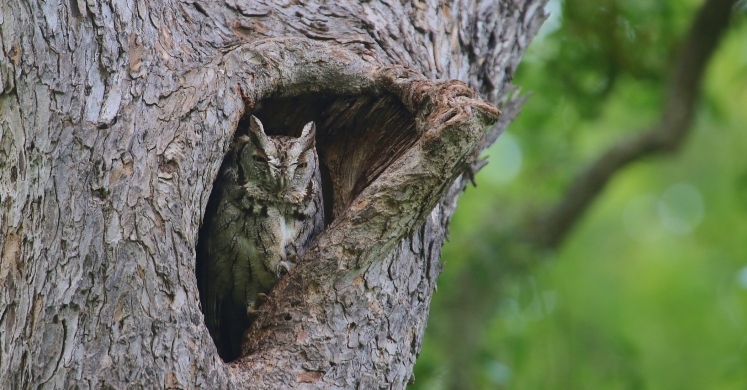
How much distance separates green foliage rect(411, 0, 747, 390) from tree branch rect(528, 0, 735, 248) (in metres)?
0.17

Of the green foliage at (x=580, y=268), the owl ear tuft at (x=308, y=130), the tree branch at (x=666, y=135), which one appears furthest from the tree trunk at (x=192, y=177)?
the tree branch at (x=666, y=135)

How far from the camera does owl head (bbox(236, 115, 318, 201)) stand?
9.38ft

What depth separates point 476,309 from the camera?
5.55 meters

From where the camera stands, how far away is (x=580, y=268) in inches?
279

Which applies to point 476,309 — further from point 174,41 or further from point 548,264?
point 174,41

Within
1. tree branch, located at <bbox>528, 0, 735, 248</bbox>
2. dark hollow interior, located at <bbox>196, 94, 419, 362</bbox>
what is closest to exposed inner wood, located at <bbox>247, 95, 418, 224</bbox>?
dark hollow interior, located at <bbox>196, 94, 419, 362</bbox>

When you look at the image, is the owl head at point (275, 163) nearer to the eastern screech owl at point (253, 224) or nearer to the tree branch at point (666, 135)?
the eastern screech owl at point (253, 224)

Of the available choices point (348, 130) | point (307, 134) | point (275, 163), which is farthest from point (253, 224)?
point (348, 130)

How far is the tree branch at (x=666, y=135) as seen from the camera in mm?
5074

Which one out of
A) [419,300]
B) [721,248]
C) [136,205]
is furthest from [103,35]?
[721,248]

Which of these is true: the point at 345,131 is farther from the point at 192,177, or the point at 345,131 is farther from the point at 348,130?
the point at 192,177

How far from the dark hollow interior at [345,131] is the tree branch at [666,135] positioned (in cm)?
330

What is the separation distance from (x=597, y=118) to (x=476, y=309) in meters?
1.76

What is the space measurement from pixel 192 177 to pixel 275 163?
62 centimetres
